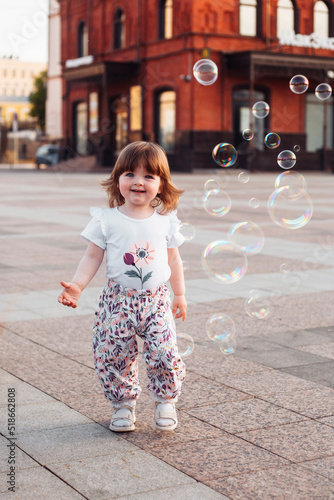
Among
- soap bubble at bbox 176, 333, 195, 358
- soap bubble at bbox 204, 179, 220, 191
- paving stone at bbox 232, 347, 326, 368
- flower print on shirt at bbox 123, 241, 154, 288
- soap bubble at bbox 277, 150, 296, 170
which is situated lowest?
paving stone at bbox 232, 347, 326, 368

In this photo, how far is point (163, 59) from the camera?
36.1 m

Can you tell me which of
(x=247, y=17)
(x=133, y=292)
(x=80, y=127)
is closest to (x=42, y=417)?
(x=133, y=292)

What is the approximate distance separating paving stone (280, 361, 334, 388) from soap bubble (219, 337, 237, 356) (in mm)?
461

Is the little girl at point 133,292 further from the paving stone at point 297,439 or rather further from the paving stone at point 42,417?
the paving stone at point 297,439

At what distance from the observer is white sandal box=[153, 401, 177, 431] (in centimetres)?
369

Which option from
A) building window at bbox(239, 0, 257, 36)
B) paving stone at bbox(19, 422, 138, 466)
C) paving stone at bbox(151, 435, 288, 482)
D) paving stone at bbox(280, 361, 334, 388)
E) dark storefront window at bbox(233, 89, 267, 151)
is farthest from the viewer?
dark storefront window at bbox(233, 89, 267, 151)

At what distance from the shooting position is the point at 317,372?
4.70m

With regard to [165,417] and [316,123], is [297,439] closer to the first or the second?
[165,417]

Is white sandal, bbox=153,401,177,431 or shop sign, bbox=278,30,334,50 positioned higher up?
shop sign, bbox=278,30,334,50

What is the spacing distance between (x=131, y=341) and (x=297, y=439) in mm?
882

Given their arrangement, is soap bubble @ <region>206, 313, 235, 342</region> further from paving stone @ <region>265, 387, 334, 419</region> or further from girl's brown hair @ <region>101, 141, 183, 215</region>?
girl's brown hair @ <region>101, 141, 183, 215</region>

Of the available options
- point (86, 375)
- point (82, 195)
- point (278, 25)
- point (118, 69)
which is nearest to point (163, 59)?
point (118, 69)

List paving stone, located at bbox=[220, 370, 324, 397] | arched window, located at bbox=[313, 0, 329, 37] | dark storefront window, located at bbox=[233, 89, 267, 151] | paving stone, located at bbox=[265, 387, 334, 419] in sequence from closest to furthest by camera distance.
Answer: paving stone, located at bbox=[265, 387, 334, 419], paving stone, located at bbox=[220, 370, 324, 397], dark storefront window, located at bbox=[233, 89, 267, 151], arched window, located at bbox=[313, 0, 329, 37]

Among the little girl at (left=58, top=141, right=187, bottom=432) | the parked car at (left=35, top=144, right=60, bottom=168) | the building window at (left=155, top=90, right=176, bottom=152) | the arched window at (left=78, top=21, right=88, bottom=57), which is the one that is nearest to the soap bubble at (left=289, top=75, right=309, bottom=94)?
the little girl at (left=58, top=141, right=187, bottom=432)
